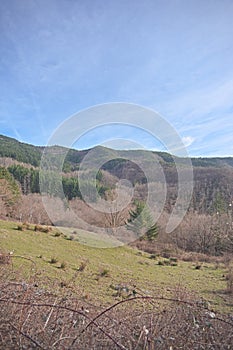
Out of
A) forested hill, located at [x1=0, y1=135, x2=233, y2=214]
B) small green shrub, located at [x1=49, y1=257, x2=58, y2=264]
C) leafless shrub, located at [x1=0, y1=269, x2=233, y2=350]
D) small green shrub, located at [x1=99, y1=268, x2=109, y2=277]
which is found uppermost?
forested hill, located at [x1=0, y1=135, x2=233, y2=214]

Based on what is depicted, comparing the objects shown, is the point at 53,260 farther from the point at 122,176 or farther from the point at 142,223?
the point at 122,176

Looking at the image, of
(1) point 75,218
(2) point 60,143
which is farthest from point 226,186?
(2) point 60,143

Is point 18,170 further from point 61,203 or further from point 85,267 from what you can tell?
point 85,267

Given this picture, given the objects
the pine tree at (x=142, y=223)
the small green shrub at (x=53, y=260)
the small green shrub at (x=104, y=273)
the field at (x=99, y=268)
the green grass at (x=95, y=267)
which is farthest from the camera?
the pine tree at (x=142, y=223)

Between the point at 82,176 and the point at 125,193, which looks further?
the point at 125,193

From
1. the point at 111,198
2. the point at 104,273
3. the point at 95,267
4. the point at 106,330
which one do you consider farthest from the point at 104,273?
the point at 111,198

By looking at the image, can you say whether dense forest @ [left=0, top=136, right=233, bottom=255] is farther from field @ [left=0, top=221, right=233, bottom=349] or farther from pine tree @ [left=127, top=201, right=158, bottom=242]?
field @ [left=0, top=221, right=233, bottom=349]

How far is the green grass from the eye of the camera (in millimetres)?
10875

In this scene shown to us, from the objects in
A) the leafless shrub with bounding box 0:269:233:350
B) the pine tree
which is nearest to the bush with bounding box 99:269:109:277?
the leafless shrub with bounding box 0:269:233:350

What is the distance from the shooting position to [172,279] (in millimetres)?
14656

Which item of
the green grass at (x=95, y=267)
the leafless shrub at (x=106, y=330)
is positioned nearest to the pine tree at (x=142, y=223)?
the green grass at (x=95, y=267)

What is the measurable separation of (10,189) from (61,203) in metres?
8.51

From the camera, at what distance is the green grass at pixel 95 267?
10875mm

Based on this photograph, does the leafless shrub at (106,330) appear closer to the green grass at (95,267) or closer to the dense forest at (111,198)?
the green grass at (95,267)
